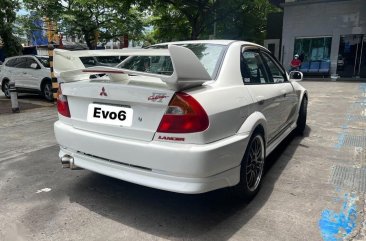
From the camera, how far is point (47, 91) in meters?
10.8

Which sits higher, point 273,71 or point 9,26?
point 9,26

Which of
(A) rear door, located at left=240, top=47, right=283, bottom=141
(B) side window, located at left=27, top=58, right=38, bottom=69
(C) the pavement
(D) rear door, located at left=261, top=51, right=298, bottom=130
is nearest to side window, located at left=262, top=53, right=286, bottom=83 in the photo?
(D) rear door, located at left=261, top=51, right=298, bottom=130

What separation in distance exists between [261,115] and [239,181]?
75cm

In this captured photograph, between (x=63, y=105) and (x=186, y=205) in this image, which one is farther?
(x=63, y=105)

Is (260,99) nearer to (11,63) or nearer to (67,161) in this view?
(67,161)

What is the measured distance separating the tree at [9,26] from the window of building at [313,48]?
16752mm

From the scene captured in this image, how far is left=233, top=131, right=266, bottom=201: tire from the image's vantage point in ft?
9.89

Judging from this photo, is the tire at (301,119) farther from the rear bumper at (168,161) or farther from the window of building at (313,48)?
the window of building at (313,48)

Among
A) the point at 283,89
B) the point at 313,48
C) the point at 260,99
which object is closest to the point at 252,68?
the point at 260,99

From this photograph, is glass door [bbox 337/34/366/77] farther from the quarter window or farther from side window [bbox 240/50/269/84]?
side window [bbox 240/50/269/84]

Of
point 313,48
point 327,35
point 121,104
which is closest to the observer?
point 121,104

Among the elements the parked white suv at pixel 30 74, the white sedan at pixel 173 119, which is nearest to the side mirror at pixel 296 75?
the white sedan at pixel 173 119

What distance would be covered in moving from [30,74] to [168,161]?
33.5 ft

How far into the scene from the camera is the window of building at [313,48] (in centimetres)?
1975
